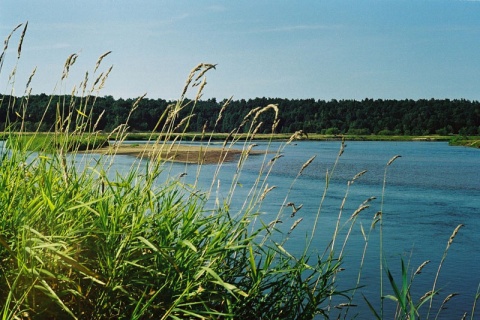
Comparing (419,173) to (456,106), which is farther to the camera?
(456,106)

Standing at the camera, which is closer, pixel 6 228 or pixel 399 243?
pixel 6 228

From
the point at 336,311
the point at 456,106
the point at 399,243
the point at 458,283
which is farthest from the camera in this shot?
the point at 456,106

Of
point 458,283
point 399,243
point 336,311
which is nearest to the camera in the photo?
point 336,311

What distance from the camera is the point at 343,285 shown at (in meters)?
7.22

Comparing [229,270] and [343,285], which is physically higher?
[229,270]

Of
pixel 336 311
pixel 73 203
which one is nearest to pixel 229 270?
pixel 73 203

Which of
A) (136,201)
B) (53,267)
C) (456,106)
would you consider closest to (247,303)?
(136,201)

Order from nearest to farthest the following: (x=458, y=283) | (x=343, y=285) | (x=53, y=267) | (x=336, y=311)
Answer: (x=53, y=267) → (x=336, y=311) → (x=343, y=285) → (x=458, y=283)

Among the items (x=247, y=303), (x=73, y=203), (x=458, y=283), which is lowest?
(x=458, y=283)

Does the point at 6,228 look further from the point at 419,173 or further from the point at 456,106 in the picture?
the point at 456,106

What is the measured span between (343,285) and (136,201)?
4404mm

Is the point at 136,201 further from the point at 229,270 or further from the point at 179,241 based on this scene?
the point at 229,270

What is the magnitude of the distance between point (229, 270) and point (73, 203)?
3.05ft

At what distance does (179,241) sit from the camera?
3.25 meters
